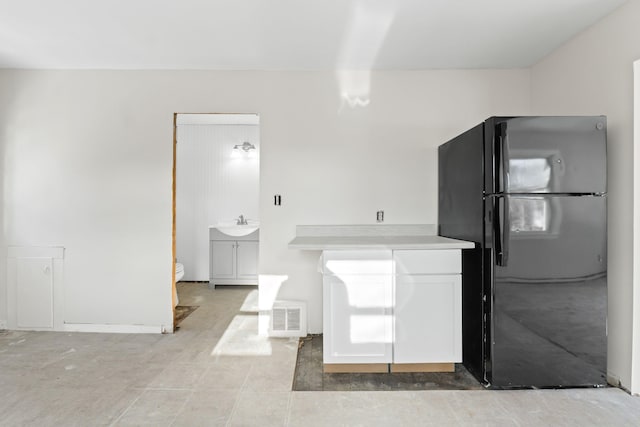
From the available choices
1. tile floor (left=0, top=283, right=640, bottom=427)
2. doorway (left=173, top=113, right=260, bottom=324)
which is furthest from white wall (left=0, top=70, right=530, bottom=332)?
doorway (left=173, top=113, right=260, bottom=324)

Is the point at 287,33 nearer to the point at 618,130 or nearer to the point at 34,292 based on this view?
the point at 618,130

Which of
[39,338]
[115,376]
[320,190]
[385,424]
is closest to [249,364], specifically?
[115,376]

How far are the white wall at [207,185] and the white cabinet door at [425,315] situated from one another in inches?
140

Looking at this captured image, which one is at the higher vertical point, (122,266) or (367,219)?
(367,219)

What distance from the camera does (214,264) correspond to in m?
5.37

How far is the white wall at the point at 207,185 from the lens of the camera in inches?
Result: 230

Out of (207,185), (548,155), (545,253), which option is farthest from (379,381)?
(207,185)

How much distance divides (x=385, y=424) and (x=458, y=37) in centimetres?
264

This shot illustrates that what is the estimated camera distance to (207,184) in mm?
5875

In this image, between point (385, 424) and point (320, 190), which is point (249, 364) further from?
point (320, 190)

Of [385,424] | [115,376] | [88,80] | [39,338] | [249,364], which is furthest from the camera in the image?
[88,80]

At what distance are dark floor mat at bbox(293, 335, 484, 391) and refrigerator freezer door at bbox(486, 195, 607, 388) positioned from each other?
0.25 m

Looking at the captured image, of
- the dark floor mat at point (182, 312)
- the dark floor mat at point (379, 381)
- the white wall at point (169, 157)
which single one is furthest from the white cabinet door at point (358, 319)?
the dark floor mat at point (182, 312)

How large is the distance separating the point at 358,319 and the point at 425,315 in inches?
17.8
